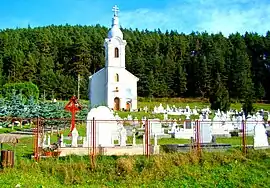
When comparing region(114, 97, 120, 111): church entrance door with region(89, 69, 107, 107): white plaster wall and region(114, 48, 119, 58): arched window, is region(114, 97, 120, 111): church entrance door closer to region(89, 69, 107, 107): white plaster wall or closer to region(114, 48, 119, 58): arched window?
region(89, 69, 107, 107): white plaster wall

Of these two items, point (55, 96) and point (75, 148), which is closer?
point (75, 148)

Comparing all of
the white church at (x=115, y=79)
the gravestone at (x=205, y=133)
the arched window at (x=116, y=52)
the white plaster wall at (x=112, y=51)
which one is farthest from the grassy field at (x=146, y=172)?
the arched window at (x=116, y=52)

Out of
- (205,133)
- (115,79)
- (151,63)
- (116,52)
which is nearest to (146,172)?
(205,133)

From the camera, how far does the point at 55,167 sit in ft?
39.5

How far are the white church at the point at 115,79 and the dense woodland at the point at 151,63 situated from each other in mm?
12739

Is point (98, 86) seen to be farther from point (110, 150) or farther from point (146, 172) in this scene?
point (146, 172)

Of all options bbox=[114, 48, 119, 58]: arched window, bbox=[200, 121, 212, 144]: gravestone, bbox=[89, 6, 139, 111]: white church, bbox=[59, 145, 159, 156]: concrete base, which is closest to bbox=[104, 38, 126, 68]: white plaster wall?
bbox=[89, 6, 139, 111]: white church

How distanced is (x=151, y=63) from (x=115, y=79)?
800 inches

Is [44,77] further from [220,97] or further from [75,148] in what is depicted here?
[75,148]

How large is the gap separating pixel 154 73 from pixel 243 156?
202 ft

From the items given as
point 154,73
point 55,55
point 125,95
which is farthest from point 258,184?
point 55,55

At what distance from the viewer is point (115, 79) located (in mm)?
57688

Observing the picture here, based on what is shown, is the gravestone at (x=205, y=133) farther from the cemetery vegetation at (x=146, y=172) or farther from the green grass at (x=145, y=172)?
the green grass at (x=145, y=172)

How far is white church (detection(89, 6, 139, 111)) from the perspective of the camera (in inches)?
2239
